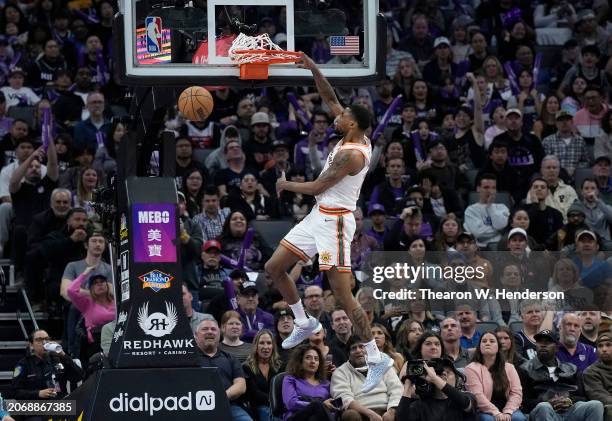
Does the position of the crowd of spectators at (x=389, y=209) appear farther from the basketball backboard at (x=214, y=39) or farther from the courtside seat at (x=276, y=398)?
the basketball backboard at (x=214, y=39)

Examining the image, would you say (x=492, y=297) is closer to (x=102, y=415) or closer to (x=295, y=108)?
(x=295, y=108)

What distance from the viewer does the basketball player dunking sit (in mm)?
12719

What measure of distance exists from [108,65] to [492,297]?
7.65m

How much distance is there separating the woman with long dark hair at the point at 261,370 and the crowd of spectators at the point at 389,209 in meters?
0.02

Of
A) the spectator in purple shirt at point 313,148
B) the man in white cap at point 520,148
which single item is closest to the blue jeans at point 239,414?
the spectator in purple shirt at point 313,148

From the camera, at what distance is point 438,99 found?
2225 cm

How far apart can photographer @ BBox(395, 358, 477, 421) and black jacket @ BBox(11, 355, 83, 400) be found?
3.41m

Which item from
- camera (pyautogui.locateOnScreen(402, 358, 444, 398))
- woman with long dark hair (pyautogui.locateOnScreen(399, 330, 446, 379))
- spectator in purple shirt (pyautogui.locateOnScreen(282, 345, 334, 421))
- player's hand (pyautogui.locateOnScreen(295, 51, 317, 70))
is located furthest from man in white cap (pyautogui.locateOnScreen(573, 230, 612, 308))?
player's hand (pyautogui.locateOnScreen(295, 51, 317, 70))

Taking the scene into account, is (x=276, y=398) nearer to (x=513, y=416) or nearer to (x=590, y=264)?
(x=513, y=416)

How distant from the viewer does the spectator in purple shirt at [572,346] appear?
1653cm

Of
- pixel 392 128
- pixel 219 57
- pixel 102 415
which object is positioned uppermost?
pixel 219 57

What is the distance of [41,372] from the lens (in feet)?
50.5

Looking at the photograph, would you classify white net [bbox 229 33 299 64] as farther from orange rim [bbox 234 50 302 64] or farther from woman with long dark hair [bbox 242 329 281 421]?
woman with long dark hair [bbox 242 329 281 421]

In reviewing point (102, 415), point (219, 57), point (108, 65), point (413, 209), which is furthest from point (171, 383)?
point (108, 65)
